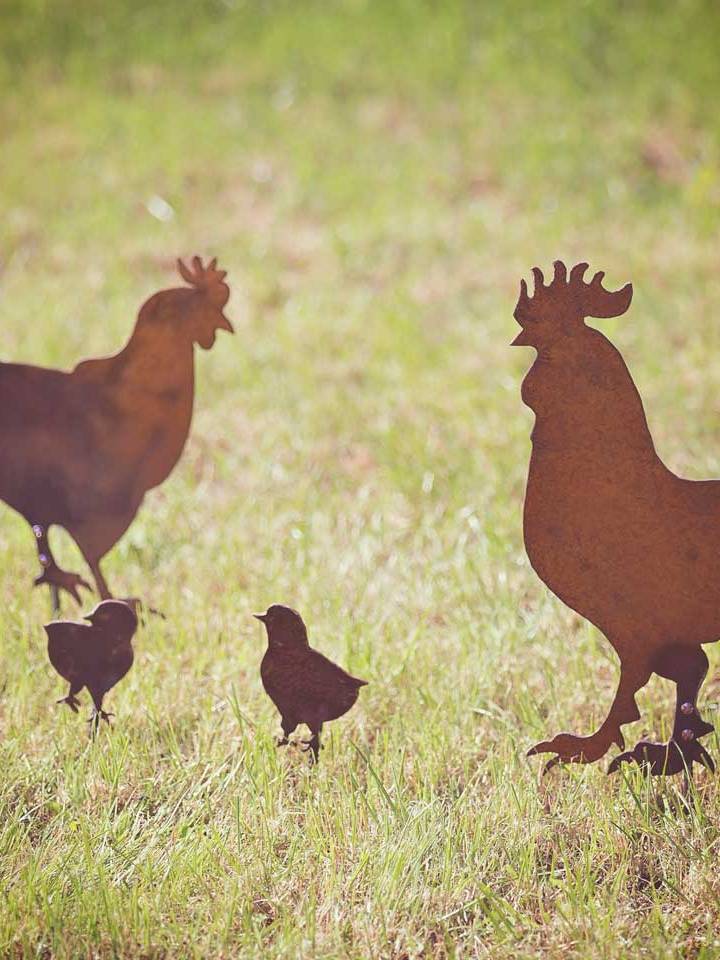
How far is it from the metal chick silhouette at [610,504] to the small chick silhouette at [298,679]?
0.51m

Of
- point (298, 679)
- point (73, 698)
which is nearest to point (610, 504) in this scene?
point (298, 679)

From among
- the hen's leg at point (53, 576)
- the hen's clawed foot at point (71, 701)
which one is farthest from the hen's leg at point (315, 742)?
the hen's leg at point (53, 576)

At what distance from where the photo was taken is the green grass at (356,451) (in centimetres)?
224

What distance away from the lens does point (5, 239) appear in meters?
6.52

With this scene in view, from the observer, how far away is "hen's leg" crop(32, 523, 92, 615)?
306 cm

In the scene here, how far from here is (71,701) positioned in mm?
2660

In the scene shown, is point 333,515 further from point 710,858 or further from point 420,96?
point 420,96

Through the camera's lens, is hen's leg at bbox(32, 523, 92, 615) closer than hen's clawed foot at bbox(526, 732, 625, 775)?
No

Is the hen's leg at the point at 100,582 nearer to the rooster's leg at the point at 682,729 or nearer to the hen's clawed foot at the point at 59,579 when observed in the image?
the hen's clawed foot at the point at 59,579

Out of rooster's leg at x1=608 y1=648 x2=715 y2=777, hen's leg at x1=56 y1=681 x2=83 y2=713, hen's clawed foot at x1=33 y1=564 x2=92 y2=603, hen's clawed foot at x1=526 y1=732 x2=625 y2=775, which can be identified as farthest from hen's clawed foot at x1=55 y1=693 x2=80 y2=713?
rooster's leg at x1=608 y1=648 x2=715 y2=777

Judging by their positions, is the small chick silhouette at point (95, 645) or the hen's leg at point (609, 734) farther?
the small chick silhouette at point (95, 645)

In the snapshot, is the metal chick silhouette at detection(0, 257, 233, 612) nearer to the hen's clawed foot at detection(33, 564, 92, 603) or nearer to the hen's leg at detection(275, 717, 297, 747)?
the hen's clawed foot at detection(33, 564, 92, 603)

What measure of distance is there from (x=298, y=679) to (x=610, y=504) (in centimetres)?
76

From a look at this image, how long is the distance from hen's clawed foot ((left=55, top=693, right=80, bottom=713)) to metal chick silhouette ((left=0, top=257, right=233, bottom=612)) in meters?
0.38
